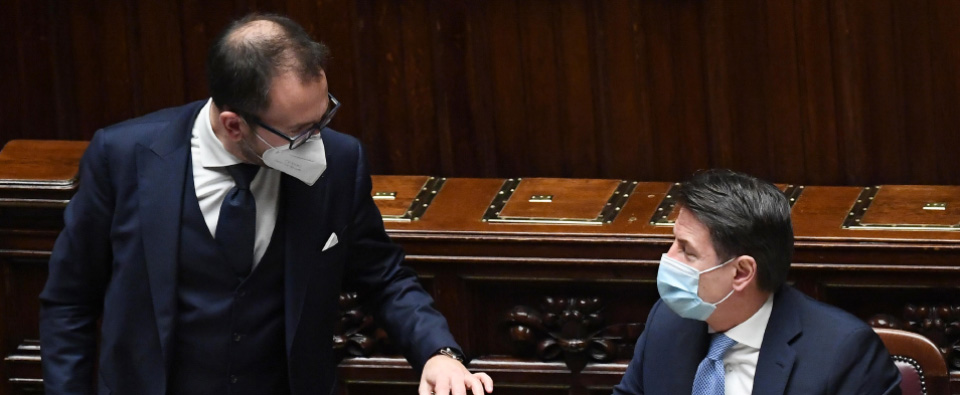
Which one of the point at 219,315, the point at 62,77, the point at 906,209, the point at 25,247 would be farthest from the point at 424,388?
the point at 62,77

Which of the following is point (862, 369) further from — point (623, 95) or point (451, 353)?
point (623, 95)

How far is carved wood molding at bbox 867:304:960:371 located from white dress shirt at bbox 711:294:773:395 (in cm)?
97

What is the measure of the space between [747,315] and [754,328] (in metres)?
0.03

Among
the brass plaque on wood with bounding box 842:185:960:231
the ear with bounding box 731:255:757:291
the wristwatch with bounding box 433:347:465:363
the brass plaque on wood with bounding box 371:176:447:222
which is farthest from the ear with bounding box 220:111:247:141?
the brass plaque on wood with bounding box 842:185:960:231

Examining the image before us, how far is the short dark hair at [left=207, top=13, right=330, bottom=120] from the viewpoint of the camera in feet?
9.46

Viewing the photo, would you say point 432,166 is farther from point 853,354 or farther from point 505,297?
point 853,354

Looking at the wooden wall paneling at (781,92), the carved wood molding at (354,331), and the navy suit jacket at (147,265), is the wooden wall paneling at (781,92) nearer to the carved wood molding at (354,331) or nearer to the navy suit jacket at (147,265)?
the carved wood molding at (354,331)

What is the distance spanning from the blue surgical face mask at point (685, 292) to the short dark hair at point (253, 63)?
0.83 metres

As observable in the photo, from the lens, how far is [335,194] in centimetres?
318

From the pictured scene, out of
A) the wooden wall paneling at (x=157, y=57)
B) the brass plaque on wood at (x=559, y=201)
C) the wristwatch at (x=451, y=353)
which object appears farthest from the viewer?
the wooden wall paneling at (x=157, y=57)

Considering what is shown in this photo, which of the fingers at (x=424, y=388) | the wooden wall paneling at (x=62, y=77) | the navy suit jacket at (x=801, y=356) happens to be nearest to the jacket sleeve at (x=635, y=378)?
the navy suit jacket at (x=801, y=356)

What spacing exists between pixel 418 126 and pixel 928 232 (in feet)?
5.71

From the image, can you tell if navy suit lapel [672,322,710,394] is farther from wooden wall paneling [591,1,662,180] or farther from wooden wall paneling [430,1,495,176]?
wooden wall paneling [430,1,495,176]

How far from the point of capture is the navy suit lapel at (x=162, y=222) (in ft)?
9.88
